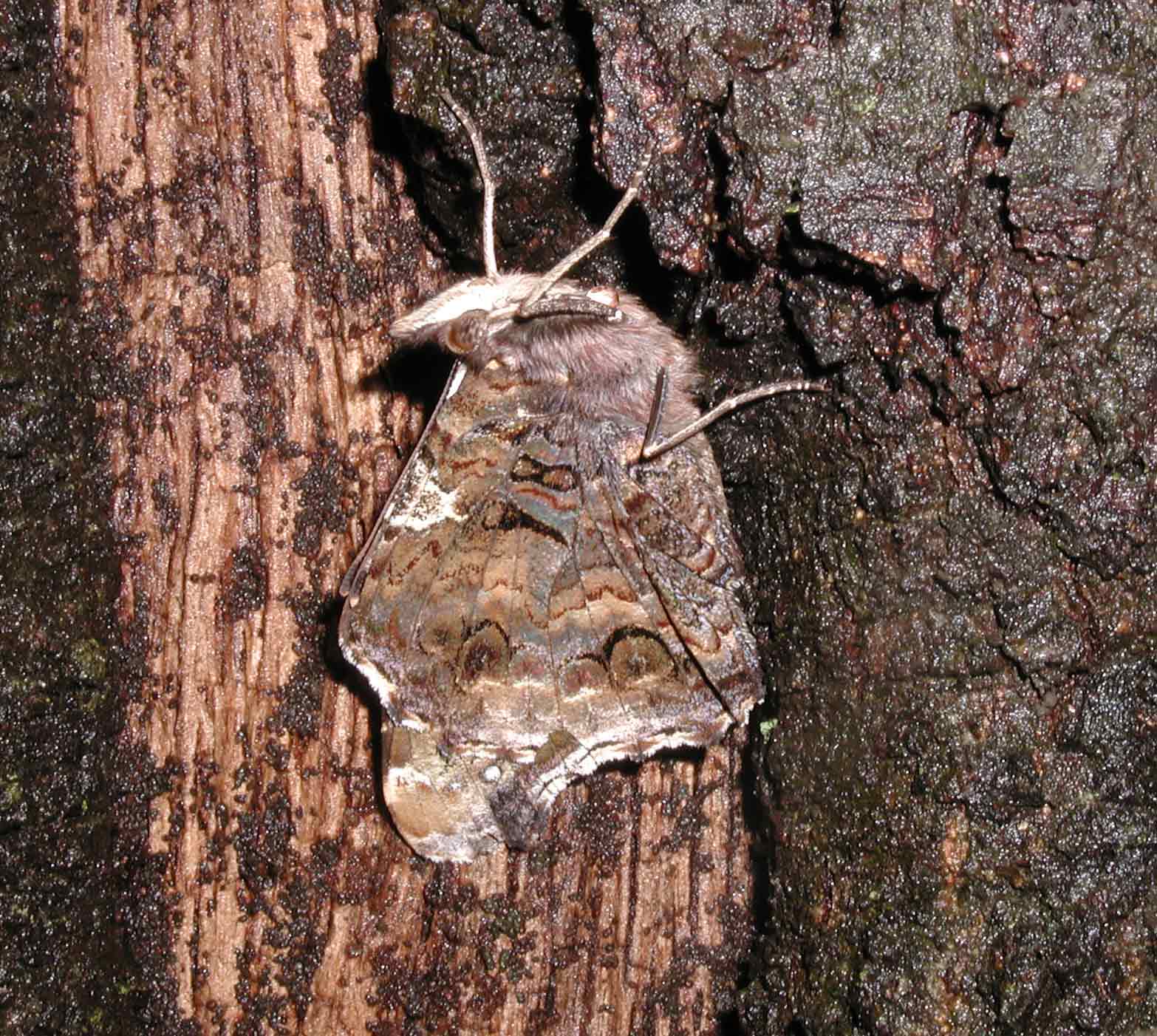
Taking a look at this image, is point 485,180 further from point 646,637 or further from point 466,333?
point 646,637

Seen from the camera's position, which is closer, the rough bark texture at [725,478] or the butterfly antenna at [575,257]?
the rough bark texture at [725,478]

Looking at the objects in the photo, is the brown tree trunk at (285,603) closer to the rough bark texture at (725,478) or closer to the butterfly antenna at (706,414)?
the rough bark texture at (725,478)

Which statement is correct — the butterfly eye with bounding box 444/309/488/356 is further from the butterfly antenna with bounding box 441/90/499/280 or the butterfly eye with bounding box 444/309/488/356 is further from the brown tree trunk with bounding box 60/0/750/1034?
the brown tree trunk with bounding box 60/0/750/1034

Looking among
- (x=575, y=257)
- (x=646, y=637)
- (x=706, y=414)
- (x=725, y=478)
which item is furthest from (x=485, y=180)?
(x=646, y=637)

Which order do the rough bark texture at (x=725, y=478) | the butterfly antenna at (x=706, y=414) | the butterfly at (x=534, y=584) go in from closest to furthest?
the rough bark texture at (x=725, y=478) → the butterfly antenna at (x=706, y=414) → the butterfly at (x=534, y=584)

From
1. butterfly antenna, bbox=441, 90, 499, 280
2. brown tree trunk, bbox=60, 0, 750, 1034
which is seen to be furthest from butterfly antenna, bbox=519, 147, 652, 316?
brown tree trunk, bbox=60, 0, 750, 1034

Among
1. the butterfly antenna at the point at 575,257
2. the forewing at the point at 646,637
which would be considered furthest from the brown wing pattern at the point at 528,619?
the butterfly antenna at the point at 575,257
